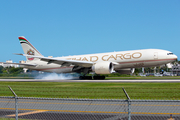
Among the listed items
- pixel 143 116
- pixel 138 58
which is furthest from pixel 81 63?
pixel 143 116

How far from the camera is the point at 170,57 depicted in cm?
3350

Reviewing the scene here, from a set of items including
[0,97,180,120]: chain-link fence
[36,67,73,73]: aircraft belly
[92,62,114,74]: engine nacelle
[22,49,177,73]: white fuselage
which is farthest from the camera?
[36,67,73,73]: aircraft belly

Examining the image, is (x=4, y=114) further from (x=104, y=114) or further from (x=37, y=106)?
(x=104, y=114)

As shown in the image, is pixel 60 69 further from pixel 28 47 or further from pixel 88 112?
pixel 88 112

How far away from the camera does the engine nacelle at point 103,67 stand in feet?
112

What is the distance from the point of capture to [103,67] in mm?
34375

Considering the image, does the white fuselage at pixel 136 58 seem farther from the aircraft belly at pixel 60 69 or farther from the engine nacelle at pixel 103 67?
the aircraft belly at pixel 60 69

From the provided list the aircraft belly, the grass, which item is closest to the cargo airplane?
the aircraft belly

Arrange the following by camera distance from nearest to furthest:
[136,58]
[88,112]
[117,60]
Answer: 1. [88,112]
2. [136,58]
3. [117,60]

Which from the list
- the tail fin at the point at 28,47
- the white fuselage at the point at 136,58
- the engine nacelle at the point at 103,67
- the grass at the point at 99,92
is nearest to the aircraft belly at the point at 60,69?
the tail fin at the point at 28,47

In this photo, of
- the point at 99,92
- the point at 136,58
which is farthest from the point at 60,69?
the point at 99,92

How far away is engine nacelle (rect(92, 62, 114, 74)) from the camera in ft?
112

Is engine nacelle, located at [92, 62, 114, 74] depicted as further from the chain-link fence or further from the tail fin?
the chain-link fence

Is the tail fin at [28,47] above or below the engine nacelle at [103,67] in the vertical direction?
above
